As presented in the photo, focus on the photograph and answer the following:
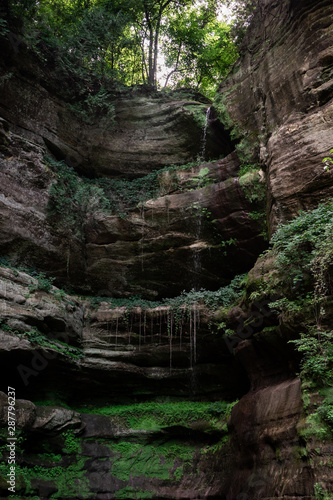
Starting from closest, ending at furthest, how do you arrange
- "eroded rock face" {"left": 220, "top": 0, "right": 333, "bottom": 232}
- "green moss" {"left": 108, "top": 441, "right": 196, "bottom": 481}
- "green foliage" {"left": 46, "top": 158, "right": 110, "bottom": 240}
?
"eroded rock face" {"left": 220, "top": 0, "right": 333, "bottom": 232}
"green moss" {"left": 108, "top": 441, "right": 196, "bottom": 481}
"green foliage" {"left": 46, "top": 158, "right": 110, "bottom": 240}

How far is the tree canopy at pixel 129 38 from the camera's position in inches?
549

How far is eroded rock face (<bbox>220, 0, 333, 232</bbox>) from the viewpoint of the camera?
858 cm

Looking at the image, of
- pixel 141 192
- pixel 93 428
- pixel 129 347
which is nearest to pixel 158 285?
pixel 129 347

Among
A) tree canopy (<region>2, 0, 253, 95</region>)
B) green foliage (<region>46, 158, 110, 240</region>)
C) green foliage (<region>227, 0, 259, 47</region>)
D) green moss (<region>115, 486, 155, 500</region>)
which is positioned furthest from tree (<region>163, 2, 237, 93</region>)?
green moss (<region>115, 486, 155, 500</region>)

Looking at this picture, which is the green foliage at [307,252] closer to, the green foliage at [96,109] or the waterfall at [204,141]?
the waterfall at [204,141]

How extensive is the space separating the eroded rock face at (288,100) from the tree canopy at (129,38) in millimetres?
4147

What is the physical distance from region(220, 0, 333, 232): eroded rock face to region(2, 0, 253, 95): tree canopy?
4.15 metres

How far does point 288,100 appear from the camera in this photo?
10266 mm

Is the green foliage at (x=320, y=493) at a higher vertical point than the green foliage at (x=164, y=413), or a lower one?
lower

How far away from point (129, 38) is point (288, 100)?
30.6 feet

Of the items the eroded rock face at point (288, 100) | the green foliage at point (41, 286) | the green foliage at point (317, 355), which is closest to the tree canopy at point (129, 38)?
the eroded rock face at point (288, 100)

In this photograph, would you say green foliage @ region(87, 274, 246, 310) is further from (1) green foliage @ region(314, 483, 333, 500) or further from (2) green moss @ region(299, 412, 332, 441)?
(1) green foliage @ region(314, 483, 333, 500)

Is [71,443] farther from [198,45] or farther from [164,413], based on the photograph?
[198,45]

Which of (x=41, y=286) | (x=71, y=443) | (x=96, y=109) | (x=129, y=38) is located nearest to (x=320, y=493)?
(x=71, y=443)
